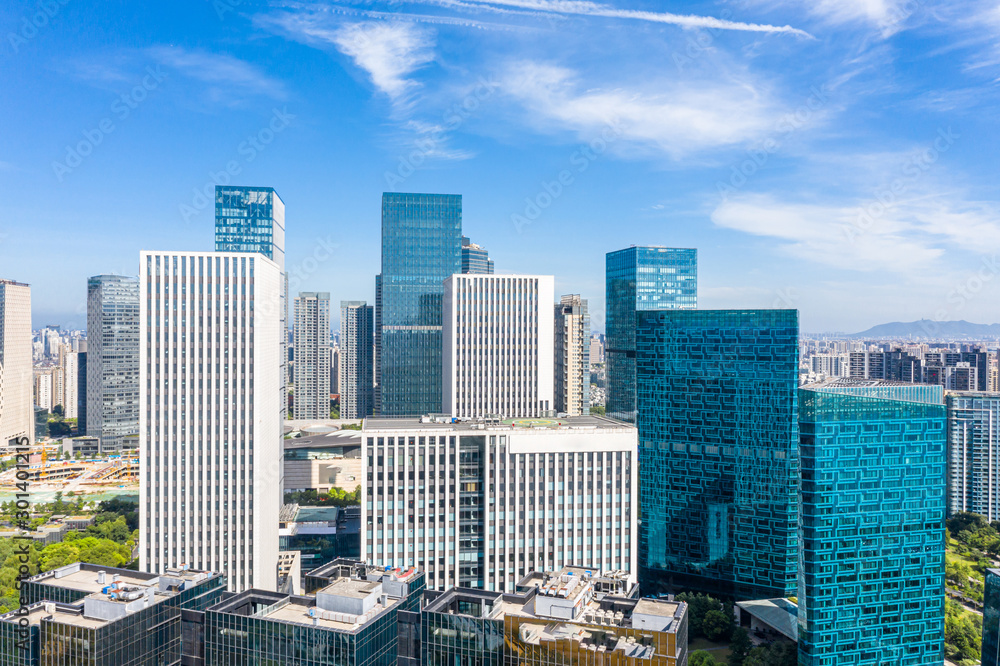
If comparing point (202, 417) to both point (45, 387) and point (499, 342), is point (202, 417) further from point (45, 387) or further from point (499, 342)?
point (45, 387)

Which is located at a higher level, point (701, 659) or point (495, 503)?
point (495, 503)

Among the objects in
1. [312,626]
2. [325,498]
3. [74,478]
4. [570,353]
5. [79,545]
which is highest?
[570,353]

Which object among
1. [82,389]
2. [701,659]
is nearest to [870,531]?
[701,659]

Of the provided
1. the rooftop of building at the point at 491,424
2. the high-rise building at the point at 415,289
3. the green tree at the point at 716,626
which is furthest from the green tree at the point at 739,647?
the high-rise building at the point at 415,289

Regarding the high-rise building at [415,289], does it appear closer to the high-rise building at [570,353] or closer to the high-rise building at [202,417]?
the high-rise building at [570,353]

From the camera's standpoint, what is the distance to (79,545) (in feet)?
283

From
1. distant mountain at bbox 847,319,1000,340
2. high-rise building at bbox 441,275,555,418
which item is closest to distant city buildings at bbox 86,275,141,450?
high-rise building at bbox 441,275,555,418

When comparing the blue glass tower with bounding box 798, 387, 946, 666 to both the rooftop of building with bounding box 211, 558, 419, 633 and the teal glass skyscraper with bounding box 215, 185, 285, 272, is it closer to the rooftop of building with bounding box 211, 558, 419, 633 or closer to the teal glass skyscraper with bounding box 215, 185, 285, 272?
the rooftop of building with bounding box 211, 558, 419, 633

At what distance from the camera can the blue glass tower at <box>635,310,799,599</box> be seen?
71.2m

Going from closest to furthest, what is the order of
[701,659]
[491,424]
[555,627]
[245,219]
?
[555,627] < [701,659] < [491,424] < [245,219]

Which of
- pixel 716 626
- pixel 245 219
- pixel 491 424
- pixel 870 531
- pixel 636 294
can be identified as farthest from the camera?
pixel 245 219

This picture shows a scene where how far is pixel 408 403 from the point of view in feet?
398

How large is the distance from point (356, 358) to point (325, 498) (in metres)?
85.8

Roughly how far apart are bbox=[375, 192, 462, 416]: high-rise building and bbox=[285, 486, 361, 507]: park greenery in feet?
56.2
